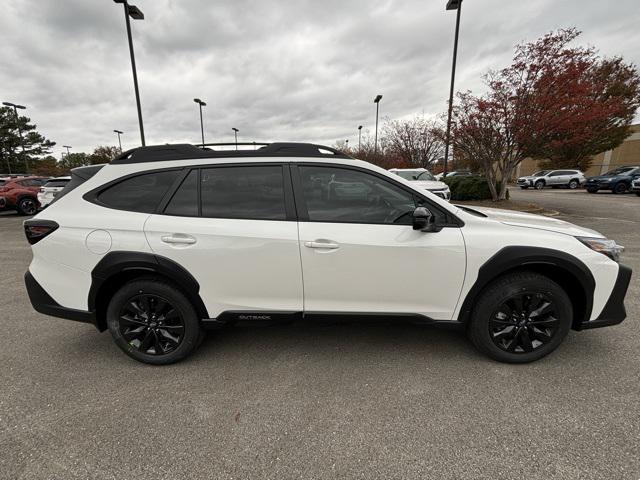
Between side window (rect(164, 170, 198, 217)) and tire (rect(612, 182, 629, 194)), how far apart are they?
24.7 metres

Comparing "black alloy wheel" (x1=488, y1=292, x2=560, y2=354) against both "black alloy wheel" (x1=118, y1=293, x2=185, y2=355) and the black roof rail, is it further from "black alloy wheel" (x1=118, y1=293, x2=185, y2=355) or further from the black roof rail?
"black alloy wheel" (x1=118, y1=293, x2=185, y2=355)

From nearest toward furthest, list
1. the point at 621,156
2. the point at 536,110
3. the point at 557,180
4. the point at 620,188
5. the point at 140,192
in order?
the point at 140,192 → the point at 536,110 → the point at 620,188 → the point at 557,180 → the point at 621,156

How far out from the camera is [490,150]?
473 inches

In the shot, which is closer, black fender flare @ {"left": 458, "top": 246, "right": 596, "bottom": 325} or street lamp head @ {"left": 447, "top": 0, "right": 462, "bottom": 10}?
black fender flare @ {"left": 458, "top": 246, "right": 596, "bottom": 325}

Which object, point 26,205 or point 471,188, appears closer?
point 26,205

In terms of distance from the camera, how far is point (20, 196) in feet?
41.3

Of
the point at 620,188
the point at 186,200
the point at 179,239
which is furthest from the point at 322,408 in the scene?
the point at 620,188

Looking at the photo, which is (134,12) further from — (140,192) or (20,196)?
(140,192)

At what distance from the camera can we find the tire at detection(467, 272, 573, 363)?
7.82 ft

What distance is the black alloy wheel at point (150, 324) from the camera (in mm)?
2516

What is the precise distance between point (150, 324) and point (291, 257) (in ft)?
4.34

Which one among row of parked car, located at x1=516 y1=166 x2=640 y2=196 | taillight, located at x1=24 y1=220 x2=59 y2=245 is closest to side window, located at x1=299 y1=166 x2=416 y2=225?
taillight, located at x1=24 y1=220 x2=59 y2=245

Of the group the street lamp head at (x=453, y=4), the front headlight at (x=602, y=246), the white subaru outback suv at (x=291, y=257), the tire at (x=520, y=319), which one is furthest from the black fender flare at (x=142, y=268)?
the street lamp head at (x=453, y=4)

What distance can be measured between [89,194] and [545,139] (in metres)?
13.3
